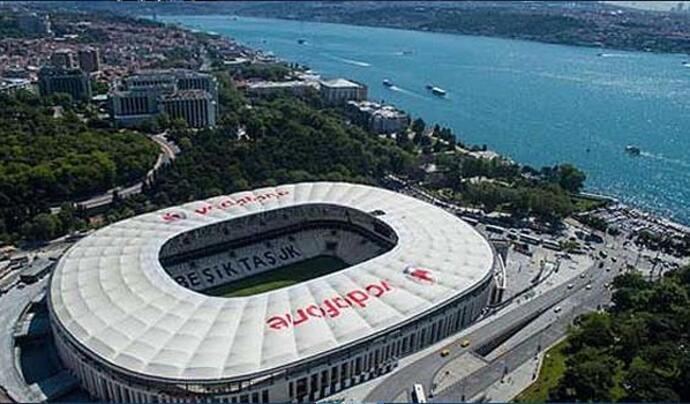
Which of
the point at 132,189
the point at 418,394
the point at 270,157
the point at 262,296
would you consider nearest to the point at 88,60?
the point at 132,189

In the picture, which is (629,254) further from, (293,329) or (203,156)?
(203,156)

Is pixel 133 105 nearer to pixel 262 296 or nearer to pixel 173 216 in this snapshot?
pixel 173 216

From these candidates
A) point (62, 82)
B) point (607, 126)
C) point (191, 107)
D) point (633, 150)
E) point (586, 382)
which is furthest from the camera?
point (607, 126)

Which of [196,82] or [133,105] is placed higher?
[196,82]

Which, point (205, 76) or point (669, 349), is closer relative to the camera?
point (669, 349)

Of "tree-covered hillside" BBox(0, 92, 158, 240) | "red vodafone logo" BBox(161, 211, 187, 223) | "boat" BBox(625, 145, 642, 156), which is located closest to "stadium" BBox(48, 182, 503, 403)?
"red vodafone logo" BBox(161, 211, 187, 223)

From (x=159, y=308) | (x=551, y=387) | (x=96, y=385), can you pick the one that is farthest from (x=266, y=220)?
(x=551, y=387)

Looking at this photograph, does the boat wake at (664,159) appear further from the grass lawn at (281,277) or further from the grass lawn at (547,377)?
the grass lawn at (281,277)

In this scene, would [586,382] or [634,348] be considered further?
[634,348]
